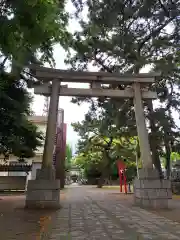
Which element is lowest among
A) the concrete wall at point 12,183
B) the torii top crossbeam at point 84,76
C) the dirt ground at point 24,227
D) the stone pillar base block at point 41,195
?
the dirt ground at point 24,227

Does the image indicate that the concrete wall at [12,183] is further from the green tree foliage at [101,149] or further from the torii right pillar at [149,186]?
the torii right pillar at [149,186]

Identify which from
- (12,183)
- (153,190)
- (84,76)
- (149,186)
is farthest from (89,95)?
(12,183)

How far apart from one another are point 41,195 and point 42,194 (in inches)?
1.8

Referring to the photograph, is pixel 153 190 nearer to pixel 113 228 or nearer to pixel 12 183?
pixel 113 228

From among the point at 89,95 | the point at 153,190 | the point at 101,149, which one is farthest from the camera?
the point at 101,149

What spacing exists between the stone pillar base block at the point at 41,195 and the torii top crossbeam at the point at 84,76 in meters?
4.09

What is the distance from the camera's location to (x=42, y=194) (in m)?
9.09

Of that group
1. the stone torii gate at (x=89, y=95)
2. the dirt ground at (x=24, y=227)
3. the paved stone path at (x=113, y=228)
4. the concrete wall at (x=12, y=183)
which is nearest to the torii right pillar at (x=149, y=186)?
the stone torii gate at (x=89, y=95)

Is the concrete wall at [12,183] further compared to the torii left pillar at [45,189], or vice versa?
the concrete wall at [12,183]

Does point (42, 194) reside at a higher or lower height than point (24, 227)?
higher

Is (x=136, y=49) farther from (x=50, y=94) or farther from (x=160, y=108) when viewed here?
(x=50, y=94)

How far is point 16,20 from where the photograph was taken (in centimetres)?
335

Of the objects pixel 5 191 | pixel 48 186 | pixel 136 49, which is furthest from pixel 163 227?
pixel 5 191

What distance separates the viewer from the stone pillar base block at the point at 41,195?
903 cm
